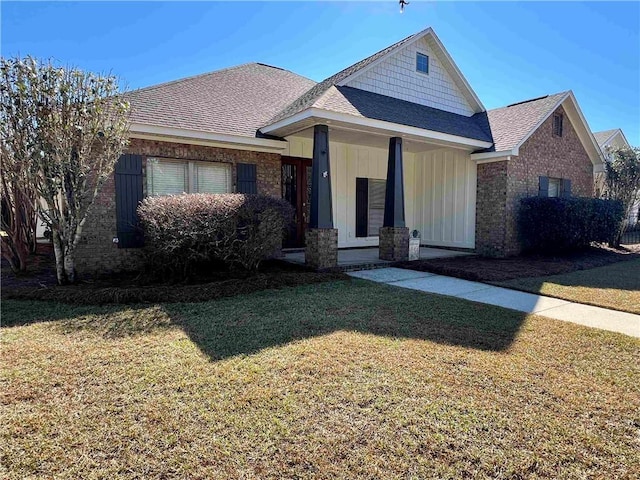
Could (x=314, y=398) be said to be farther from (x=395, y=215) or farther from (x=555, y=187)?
(x=555, y=187)

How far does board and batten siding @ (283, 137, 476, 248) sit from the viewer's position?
11.3m

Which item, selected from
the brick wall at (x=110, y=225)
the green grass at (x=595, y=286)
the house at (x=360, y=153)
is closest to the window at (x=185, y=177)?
the house at (x=360, y=153)

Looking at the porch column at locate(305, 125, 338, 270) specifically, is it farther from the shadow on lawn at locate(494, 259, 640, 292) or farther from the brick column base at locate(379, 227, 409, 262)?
the shadow on lawn at locate(494, 259, 640, 292)

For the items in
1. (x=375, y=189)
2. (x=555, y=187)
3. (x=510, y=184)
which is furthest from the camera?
(x=555, y=187)

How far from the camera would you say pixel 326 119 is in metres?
A: 7.69

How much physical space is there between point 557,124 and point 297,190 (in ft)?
29.1

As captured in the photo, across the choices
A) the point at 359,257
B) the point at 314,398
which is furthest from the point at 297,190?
the point at 314,398

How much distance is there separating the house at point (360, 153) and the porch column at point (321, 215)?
2 cm

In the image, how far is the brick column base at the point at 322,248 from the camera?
Result: 7824 millimetres

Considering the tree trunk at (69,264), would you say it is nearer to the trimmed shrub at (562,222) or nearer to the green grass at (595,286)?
the green grass at (595,286)

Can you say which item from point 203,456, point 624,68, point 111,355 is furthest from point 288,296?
point 624,68

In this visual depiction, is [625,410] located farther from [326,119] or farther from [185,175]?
[185,175]

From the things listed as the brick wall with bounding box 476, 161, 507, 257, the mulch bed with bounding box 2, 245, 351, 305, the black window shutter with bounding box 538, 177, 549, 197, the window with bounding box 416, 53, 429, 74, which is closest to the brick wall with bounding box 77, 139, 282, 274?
the mulch bed with bounding box 2, 245, 351, 305

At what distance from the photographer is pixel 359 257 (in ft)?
31.5
